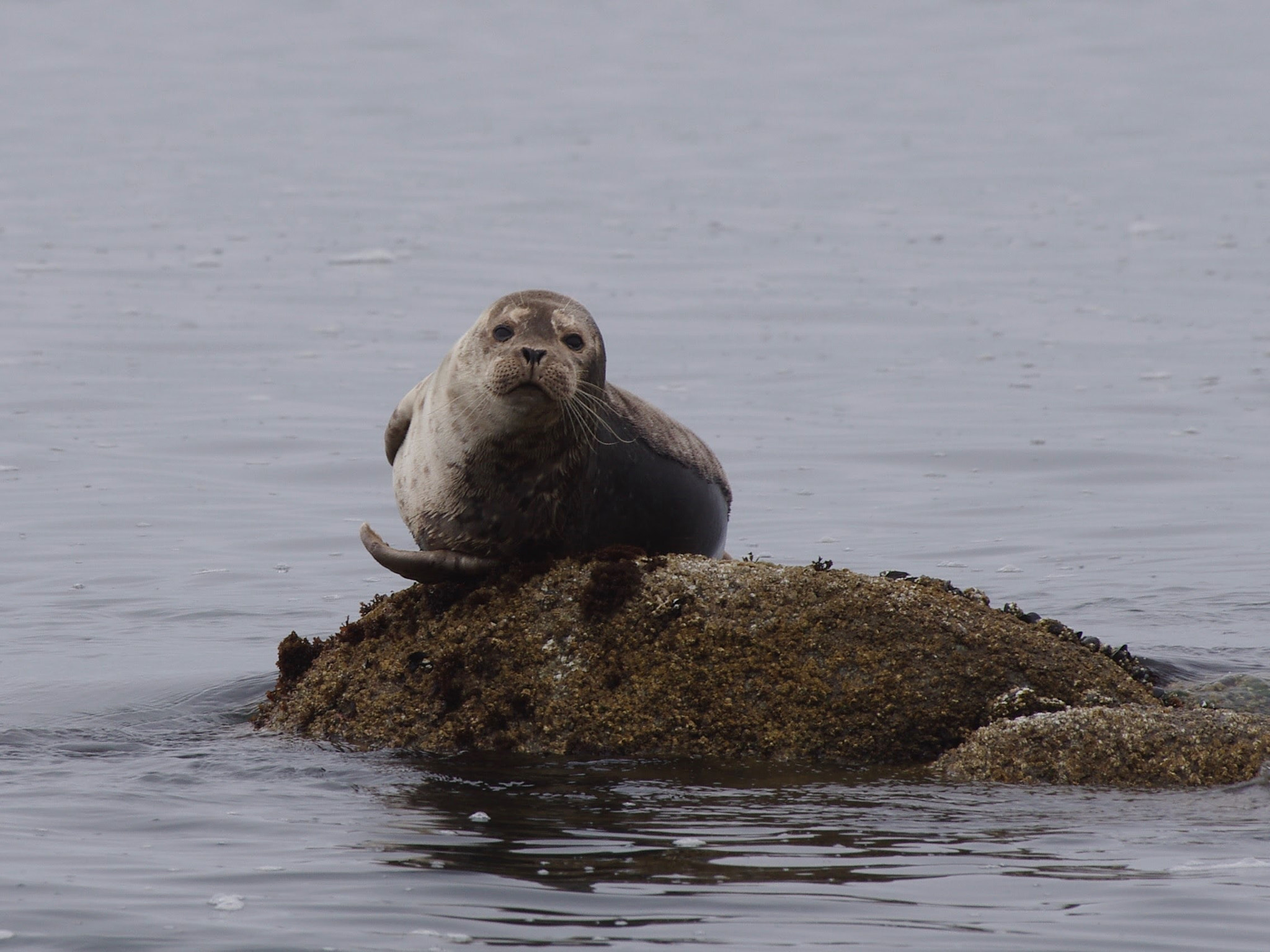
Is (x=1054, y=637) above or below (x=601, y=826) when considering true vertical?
above

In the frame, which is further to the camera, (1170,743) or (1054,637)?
(1054,637)

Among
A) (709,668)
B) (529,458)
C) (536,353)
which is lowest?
(709,668)

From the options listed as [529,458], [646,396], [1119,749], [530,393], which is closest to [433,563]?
[529,458]

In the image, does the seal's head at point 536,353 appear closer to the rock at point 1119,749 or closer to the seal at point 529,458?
the seal at point 529,458

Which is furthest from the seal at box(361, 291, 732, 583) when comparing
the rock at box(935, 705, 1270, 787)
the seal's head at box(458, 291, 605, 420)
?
the rock at box(935, 705, 1270, 787)

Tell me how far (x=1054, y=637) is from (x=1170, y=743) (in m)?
0.81

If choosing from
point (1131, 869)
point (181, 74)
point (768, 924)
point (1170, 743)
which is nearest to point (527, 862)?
point (768, 924)

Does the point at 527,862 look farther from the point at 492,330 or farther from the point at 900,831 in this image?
the point at 492,330

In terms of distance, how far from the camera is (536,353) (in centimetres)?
671

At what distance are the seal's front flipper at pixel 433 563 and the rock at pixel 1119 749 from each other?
5.90ft

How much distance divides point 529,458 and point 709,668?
3.22 feet

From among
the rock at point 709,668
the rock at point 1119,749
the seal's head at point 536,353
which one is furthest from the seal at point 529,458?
the rock at point 1119,749

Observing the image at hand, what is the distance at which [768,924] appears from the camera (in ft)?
16.5

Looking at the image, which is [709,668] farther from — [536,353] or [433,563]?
[536,353]
